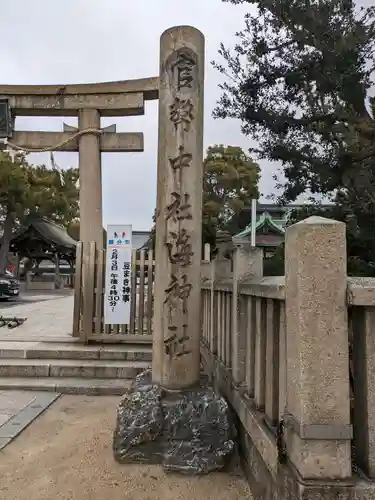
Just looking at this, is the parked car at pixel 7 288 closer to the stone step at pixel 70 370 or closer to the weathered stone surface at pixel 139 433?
the stone step at pixel 70 370

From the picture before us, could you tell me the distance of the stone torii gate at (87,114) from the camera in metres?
7.44

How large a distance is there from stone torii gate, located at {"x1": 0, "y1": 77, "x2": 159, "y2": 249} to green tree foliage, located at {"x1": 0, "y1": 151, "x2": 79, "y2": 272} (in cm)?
993

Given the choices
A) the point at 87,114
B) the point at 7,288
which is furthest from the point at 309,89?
the point at 7,288

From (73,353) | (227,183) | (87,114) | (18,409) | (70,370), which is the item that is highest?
(227,183)

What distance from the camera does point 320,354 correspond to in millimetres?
1699

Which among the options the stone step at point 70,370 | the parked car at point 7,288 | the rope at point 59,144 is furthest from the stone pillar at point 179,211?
the parked car at point 7,288

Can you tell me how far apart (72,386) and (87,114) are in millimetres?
5001

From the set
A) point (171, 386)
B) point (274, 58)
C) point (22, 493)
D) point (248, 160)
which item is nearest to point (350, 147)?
point (274, 58)

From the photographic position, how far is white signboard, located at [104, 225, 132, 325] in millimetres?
6105

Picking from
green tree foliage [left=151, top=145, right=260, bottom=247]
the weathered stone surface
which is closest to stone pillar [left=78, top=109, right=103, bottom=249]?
the weathered stone surface

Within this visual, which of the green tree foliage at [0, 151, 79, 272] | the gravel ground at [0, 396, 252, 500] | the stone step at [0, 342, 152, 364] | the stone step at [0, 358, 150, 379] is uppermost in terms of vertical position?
the green tree foliage at [0, 151, 79, 272]

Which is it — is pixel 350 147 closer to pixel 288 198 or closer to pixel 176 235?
pixel 288 198

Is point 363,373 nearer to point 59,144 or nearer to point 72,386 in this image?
point 72,386

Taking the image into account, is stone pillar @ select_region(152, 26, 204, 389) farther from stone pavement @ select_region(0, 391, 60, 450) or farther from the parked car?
the parked car
